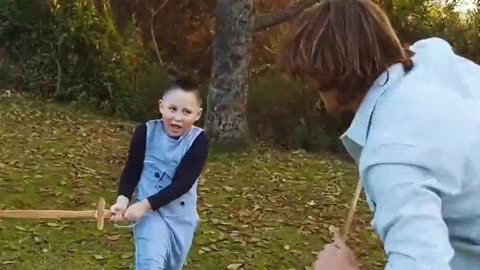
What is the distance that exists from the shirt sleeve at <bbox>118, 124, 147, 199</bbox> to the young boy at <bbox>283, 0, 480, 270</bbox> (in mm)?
1914

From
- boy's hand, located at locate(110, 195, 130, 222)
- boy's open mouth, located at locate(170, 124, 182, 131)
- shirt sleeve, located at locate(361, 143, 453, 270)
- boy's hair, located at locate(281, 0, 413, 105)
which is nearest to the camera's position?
shirt sleeve, located at locate(361, 143, 453, 270)

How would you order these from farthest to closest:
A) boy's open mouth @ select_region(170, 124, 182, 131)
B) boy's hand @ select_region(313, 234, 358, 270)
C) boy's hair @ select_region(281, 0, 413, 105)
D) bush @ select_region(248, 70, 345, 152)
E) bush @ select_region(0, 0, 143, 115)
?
bush @ select_region(0, 0, 143, 115) < bush @ select_region(248, 70, 345, 152) < boy's open mouth @ select_region(170, 124, 182, 131) < boy's hand @ select_region(313, 234, 358, 270) < boy's hair @ select_region(281, 0, 413, 105)

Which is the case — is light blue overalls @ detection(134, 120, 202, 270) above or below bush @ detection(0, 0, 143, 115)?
above

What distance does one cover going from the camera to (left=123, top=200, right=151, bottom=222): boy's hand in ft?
11.2

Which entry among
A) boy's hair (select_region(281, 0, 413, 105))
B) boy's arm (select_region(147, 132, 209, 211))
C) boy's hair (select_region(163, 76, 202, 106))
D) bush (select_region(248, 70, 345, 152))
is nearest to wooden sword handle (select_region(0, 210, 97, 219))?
boy's arm (select_region(147, 132, 209, 211))


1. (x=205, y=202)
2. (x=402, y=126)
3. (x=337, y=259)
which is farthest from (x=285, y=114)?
(x=402, y=126)

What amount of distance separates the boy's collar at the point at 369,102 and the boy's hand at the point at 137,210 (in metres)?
1.90

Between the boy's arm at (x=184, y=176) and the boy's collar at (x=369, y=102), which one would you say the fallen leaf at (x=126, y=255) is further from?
the boy's collar at (x=369, y=102)

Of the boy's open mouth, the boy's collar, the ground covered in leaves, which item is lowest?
the ground covered in leaves

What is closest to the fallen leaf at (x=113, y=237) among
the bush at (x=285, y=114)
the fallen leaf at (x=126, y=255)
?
the fallen leaf at (x=126, y=255)

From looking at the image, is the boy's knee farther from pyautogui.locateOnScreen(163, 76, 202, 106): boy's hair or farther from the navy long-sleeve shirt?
pyautogui.locateOnScreen(163, 76, 202, 106): boy's hair

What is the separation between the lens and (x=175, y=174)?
3.50 meters

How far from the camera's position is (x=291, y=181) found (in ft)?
23.3

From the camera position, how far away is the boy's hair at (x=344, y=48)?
5.18 ft
